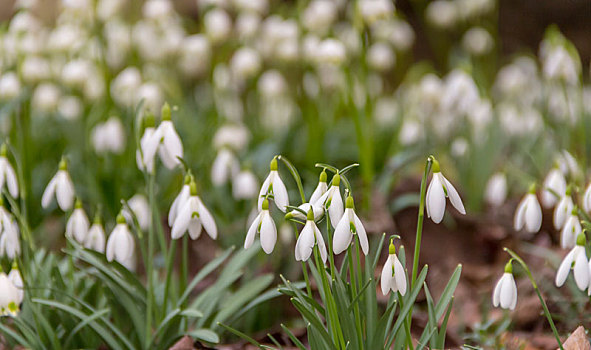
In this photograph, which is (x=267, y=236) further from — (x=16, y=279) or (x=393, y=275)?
(x=16, y=279)

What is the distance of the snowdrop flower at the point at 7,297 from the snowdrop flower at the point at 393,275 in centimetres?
88

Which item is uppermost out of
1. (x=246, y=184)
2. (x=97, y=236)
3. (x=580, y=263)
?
(x=580, y=263)

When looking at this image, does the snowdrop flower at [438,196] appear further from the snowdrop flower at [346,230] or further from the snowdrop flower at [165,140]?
the snowdrop flower at [165,140]

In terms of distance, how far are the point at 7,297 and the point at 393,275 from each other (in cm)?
90

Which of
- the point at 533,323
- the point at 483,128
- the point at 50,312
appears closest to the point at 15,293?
the point at 50,312

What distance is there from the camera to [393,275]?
1.34 m

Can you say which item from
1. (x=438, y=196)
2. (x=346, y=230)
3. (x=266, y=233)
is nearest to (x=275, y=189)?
(x=266, y=233)

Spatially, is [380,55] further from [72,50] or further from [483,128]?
[72,50]

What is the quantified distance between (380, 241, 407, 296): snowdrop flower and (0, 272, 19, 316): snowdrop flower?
0.88 m

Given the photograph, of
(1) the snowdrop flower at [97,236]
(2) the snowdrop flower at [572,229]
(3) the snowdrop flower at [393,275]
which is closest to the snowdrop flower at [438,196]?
(3) the snowdrop flower at [393,275]

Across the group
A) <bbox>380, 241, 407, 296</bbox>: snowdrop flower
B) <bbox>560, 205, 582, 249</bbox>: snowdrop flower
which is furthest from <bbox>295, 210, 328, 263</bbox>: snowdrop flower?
<bbox>560, 205, 582, 249</bbox>: snowdrop flower

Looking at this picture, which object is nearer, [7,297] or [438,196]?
[438,196]

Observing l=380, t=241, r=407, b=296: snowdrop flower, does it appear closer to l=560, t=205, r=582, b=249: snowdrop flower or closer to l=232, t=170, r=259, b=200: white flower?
l=560, t=205, r=582, b=249: snowdrop flower

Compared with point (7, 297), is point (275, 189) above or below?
above
